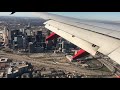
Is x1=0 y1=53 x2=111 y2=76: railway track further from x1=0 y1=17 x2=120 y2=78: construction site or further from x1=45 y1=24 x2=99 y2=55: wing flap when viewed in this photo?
x1=45 y1=24 x2=99 y2=55: wing flap

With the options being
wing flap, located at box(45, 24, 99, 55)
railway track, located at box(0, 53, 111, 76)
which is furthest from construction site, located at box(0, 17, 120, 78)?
wing flap, located at box(45, 24, 99, 55)

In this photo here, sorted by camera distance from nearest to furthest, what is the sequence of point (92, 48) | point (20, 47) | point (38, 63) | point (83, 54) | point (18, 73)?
point (92, 48) < point (83, 54) < point (18, 73) < point (38, 63) < point (20, 47)

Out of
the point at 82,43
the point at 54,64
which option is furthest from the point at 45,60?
the point at 82,43

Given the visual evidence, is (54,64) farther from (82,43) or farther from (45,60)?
(82,43)

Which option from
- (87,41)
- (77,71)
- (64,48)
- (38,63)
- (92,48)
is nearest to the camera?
(92,48)
